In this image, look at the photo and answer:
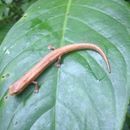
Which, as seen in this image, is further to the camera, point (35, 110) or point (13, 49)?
point (13, 49)

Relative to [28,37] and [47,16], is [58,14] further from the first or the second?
[28,37]

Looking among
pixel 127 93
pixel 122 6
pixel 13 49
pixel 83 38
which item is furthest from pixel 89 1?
pixel 127 93

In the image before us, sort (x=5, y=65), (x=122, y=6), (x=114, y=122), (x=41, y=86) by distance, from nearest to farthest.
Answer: (x=114, y=122)
(x=41, y=86)
(x=5, y=65)
(x=122, y=6)

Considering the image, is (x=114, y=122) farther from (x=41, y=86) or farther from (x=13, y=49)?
(x=13, y=49)

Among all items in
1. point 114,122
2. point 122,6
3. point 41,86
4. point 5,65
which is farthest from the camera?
point 122,6

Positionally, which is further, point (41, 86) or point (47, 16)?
point (47, 16)

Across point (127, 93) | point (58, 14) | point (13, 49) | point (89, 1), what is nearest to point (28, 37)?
point (13, 49)
